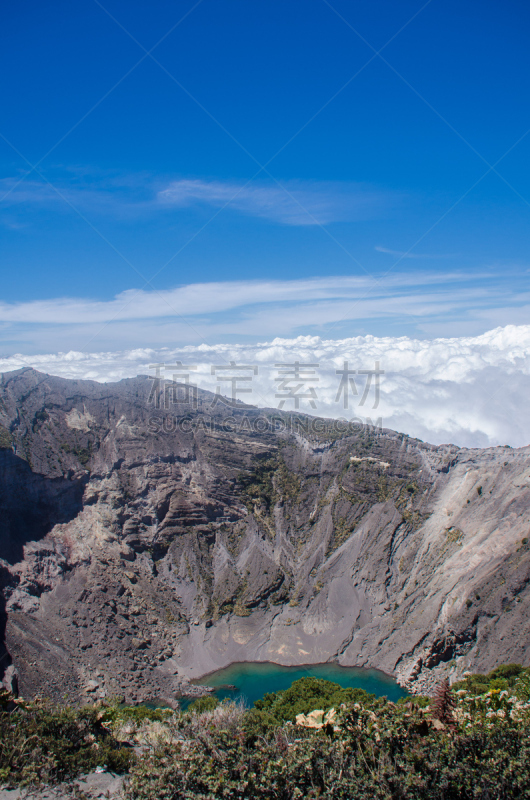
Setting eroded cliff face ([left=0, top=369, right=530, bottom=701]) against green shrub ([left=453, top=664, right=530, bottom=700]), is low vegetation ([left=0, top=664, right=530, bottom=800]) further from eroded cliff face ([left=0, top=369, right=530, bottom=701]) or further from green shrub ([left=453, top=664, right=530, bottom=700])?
eroded cliff face ([left=0, top=369, right=530, bottom=701])

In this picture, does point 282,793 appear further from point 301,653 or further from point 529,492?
point 529,492

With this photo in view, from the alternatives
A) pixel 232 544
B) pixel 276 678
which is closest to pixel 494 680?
pixel 276 678

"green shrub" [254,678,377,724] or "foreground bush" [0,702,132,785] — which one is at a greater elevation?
"foreground bush" [0,702,132,785]

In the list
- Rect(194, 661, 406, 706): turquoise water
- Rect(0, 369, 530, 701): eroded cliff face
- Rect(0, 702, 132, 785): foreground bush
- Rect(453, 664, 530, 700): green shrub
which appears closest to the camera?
Rect(0, 702, 132, 785): foreground bush

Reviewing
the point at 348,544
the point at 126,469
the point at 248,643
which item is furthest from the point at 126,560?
the point at 348,544

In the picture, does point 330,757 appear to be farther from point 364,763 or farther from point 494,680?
point 494,680

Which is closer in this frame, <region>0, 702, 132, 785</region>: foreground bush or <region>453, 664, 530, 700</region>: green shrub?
<region>0, 702, 132, 785</region>: foreground bush

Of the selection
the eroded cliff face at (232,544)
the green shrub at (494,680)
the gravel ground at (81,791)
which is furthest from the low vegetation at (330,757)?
the eroded cliff face at (232,544)

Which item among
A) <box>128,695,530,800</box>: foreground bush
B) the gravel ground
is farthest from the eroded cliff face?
<box>128,695,530,800</box>: foreground bush
